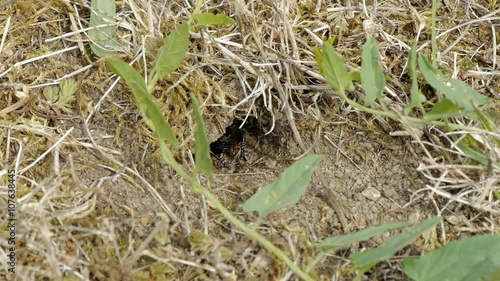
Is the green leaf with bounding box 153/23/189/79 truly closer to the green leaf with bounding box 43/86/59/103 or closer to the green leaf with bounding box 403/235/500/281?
the green leaf with bounding box 43/86/59/103

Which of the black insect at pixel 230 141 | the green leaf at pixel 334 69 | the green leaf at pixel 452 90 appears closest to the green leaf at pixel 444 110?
the green leaf at pixel 452 90

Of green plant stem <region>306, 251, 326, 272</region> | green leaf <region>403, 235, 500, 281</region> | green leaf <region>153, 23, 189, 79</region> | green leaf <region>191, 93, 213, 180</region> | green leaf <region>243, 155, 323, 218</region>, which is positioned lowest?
green leaf <region>403, 235, 500, 281</region>

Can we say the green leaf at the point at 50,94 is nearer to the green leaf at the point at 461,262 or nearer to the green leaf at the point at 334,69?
the green leaf at the point at 334,69

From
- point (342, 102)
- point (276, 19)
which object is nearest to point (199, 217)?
point (342, 102)

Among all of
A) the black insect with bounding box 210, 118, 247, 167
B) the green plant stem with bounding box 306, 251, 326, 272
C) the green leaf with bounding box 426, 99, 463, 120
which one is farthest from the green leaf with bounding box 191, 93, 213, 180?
the black insect with bounding box 210, 118, 247, 167

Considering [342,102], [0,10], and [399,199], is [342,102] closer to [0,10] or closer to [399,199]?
[399,199]

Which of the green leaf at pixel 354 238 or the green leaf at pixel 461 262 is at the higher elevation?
the green leaf at pixel 354 238
